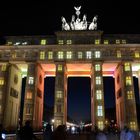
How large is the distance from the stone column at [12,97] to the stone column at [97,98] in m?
26.7

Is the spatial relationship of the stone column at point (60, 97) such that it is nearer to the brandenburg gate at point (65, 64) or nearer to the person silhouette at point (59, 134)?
the brandenburg gate at point (65, 64)

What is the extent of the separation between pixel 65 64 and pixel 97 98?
1520 centimetres

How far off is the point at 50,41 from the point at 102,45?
18649mm

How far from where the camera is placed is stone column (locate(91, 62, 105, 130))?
66562mm

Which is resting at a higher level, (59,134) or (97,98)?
(97,98)

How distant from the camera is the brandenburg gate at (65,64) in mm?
68375

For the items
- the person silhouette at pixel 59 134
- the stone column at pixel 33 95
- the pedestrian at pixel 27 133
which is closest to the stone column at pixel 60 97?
the stone column at pixel 33 95

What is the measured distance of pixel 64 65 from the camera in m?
72.8

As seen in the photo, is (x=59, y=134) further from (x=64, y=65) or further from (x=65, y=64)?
(x=65, y=64)

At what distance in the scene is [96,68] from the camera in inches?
2822

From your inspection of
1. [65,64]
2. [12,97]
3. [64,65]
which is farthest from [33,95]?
[65,64]

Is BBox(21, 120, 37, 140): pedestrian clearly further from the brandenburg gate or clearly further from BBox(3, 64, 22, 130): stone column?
BBox(3, 64, 22, 130): stone column

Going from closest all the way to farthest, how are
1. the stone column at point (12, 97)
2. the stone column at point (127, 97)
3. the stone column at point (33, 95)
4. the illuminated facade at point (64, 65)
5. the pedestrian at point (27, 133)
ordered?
the pedestrian at point (27, 133), the stone column at point (127, 97), the stone column at point (33, 95), the illuminated facade at point (64, 65), the stone column at point (12, 97)

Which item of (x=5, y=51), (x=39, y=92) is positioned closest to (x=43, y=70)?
(x=39, y=92)
